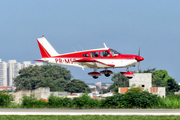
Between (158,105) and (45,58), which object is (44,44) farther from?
(158,105)

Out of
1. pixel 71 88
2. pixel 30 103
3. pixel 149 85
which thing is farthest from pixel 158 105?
pixel 71 88

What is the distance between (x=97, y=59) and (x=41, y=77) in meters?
111

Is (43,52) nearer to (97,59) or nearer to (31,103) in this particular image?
(97,59)

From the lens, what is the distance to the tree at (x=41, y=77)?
418 feet

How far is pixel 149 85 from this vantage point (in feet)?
210

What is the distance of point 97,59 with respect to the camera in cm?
2477

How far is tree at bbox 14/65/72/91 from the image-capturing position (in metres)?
128

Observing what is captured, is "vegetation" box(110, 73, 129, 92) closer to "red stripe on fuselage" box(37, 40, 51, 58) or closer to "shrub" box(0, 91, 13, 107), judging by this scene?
"shrub" box(0, 91, 13, 107)

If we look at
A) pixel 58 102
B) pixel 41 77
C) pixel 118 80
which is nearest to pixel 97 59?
pixel 58 102

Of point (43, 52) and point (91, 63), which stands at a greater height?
point (43, 52)

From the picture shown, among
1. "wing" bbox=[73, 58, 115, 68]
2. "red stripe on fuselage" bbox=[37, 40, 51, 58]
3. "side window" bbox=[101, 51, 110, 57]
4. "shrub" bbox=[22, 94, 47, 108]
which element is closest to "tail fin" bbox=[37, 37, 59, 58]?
"red stripe on fuselage" bbox=[37, 40, 51, 58]

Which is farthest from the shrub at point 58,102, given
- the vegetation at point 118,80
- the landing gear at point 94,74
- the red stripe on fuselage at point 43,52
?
the vegetation at point 118,80

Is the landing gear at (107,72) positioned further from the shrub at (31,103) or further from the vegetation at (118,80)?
the vegetation at (118,80)

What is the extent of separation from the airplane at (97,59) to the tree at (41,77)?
9754 centimetres
